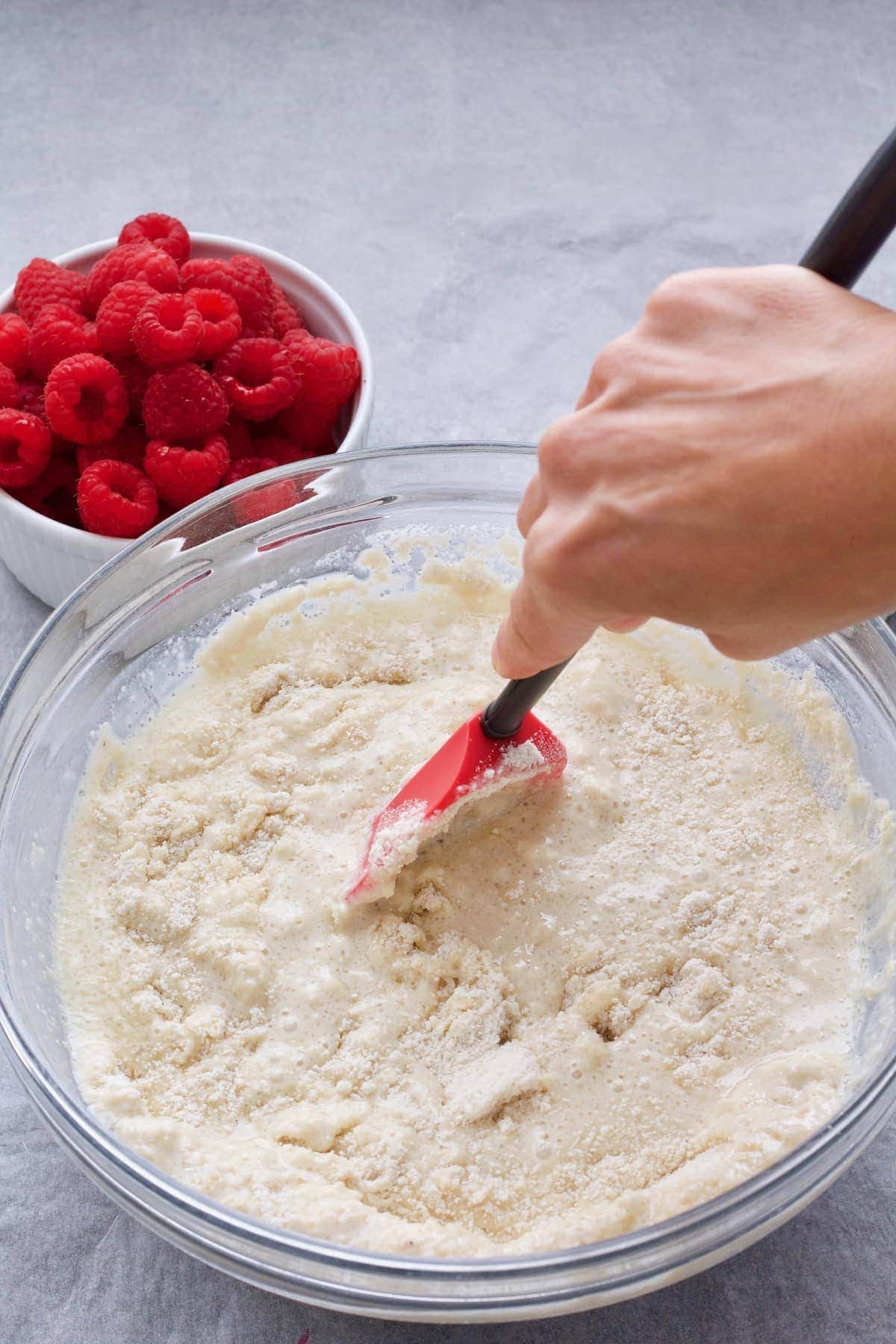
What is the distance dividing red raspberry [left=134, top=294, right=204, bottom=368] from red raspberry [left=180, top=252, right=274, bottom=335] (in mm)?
88

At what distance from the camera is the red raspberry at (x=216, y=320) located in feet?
4.98

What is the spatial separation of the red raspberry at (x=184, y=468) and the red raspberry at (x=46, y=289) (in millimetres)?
235

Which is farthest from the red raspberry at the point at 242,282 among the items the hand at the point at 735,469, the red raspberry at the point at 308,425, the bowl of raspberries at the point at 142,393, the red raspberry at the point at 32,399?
the hand at the point at 735,469

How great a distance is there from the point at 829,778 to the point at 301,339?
2.78 ft

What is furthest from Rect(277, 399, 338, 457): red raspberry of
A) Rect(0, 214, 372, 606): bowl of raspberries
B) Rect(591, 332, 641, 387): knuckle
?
Rect(591, 332, 641, 387): knuckle

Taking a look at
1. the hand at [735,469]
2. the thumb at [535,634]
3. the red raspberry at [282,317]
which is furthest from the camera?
the red raspberry at [282,317]

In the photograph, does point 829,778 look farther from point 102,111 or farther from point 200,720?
point 102,111

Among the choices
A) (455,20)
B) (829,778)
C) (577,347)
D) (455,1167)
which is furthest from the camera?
(455,20)

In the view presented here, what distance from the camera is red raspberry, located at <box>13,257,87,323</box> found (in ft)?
5.19

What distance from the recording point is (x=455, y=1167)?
1.12 metres

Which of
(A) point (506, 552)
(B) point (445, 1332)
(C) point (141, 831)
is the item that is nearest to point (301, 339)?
(A) point (506, 552)

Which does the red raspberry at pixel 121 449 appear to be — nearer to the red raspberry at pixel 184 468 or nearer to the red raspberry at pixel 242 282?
the red raspberry at pixel 184 468

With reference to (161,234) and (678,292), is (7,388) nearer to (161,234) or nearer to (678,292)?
(161,234)

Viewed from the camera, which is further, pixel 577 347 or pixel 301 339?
pixel 577 347
